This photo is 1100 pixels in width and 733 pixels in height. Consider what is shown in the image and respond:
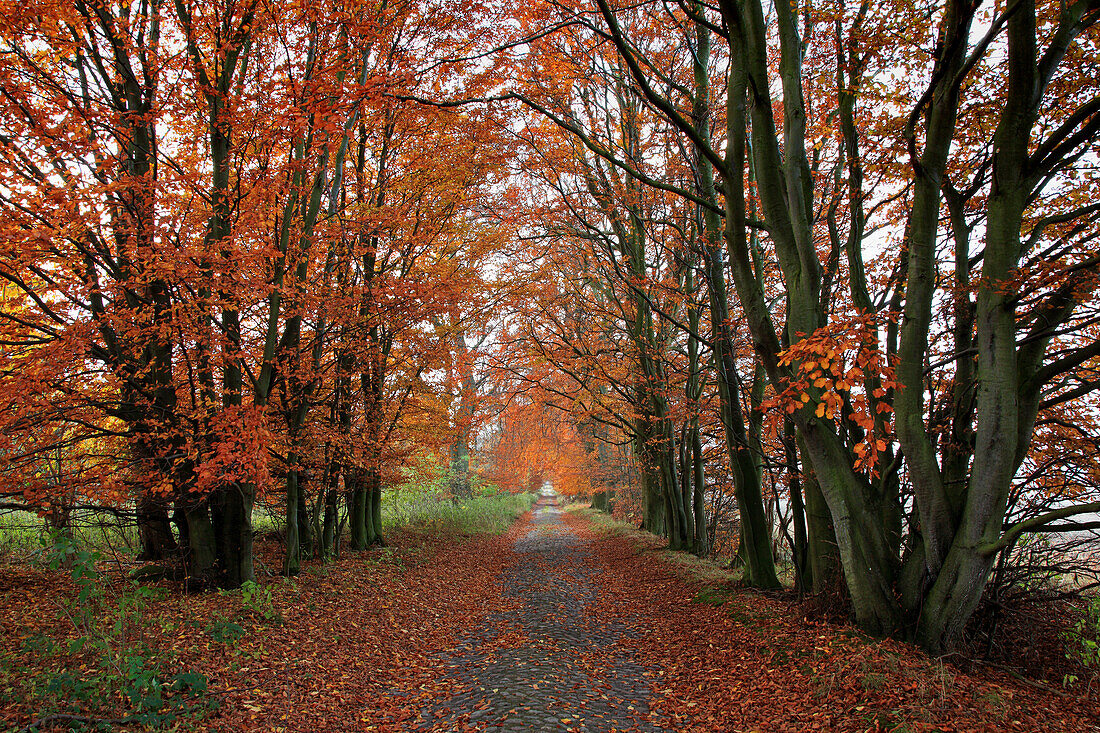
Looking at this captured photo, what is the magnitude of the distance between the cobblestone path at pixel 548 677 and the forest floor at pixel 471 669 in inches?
1.0

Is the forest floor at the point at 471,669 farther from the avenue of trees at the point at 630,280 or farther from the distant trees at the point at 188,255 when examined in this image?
the distant trees at the point at 188,255

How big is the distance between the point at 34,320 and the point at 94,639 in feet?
12.6

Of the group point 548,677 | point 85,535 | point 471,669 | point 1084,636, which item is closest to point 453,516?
point 85,535

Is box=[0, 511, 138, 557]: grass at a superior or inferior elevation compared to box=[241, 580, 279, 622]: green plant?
superior

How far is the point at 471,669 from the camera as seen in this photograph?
541cm

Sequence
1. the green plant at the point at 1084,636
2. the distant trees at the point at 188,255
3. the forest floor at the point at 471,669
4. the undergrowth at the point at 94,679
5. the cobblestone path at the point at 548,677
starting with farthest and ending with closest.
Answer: the distant trees at the point at 188,255
the green plant at the point at 1084,636
the cobblestone path at the point at 548,677
the forest floor at the point at 471,669
the undergrowth at the point at 94,679

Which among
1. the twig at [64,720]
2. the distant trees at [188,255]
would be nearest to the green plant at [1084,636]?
the twig at [64,720]

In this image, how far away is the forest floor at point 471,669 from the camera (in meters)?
3.76

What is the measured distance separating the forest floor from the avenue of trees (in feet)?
2.74

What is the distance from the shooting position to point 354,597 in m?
7.79

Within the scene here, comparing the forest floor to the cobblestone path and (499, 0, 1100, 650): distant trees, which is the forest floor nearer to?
the cobblestone path

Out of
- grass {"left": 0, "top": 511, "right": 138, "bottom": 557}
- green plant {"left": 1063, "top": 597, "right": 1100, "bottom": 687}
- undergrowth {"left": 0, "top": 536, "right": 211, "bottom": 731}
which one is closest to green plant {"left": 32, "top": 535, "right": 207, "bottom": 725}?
undergrowth {"left": 0, "top": 536, "right": 211, "bottom": 731}

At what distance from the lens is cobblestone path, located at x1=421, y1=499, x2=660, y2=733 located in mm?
4168

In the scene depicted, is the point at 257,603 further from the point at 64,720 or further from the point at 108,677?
the point at 64,720
